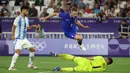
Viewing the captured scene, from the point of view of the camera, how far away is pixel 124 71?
18578mm

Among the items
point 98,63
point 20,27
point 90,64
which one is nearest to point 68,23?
point 20,27

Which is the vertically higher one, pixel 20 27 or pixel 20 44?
pixel 20 27

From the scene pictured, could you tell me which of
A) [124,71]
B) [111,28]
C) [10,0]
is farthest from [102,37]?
[124,71]

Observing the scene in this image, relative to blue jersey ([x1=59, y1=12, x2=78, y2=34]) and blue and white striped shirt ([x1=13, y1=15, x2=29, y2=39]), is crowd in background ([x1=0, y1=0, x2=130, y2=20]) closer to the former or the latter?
blue jersey ([x1=59, y1=12, x2=78, y2=34])

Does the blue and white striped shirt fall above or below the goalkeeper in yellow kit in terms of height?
above

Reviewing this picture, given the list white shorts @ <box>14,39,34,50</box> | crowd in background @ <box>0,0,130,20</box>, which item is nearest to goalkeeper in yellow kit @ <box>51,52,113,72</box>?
white shorts @ <box>14,39,34,50</box>

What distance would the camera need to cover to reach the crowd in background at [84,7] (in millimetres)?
30500

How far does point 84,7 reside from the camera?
104ft

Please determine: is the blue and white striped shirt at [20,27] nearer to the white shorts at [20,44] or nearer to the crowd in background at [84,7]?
the white shorts at [20,44]

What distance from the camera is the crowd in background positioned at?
30500 millimetres

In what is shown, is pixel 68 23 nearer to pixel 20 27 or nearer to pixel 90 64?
pixel 20 27

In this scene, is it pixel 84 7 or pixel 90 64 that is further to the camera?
pixel 84 7

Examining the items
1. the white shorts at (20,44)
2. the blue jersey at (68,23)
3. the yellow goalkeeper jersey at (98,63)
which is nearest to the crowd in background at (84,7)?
the blue jersey at (68,23)

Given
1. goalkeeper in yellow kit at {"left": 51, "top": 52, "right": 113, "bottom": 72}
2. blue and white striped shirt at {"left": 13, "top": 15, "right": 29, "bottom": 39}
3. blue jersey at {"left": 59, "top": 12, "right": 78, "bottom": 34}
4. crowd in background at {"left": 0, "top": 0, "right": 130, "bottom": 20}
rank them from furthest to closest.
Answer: crowd in background at {"left": 0, "top": 0, "right": 130, "bottom": 20}
blue jersey at {"left": 59, "top": 12, "right": 78, "bottom": 34}
blue and white striped shirt at {"left": 13, "top": 15, "right": 29, "bottom": 39}
goalkeeper in yellow kit at {"left": 51, "top": 52, "right": 113, "bottom": 72}
